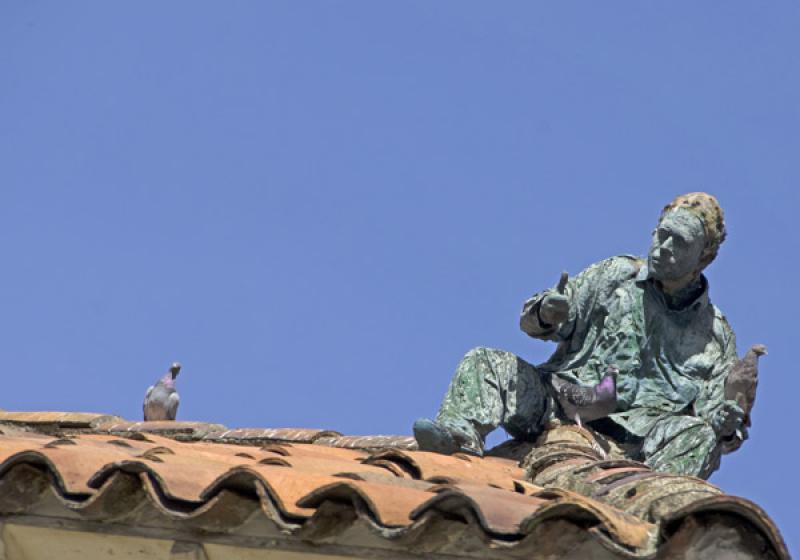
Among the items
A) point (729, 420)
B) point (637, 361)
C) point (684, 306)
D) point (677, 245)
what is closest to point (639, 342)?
point (637, 361)

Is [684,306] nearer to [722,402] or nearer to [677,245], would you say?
[677,245]

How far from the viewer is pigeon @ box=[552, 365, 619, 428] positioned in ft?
34.3

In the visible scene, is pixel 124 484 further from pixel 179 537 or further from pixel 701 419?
pixel 701 419

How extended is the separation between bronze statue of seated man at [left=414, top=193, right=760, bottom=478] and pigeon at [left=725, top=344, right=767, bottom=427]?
53 millimetres

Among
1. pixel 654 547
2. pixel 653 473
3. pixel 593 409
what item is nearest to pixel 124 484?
pixel 654 547

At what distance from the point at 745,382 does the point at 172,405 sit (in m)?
5.87

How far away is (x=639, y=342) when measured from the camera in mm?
10805

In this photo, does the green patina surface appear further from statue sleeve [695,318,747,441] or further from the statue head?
the statue head

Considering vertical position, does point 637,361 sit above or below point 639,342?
below

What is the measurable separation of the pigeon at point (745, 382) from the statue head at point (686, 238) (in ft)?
2.00

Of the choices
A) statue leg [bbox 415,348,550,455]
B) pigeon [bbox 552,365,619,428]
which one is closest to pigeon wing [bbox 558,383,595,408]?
pigeon [bbox 552,365,619,428]

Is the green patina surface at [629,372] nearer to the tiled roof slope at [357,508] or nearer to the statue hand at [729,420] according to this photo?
the statue hand at [729,420]

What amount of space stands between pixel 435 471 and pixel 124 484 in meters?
1.82

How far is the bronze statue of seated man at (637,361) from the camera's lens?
34.0ft
